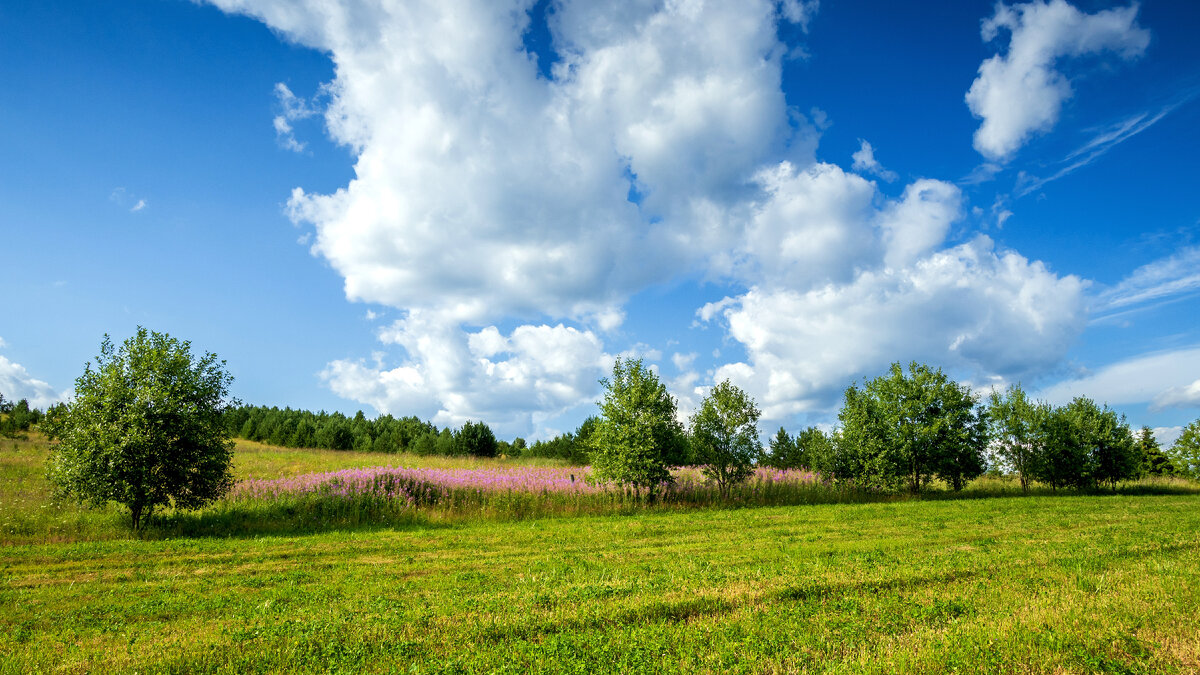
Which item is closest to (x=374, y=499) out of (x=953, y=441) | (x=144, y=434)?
(x=144, y=434)

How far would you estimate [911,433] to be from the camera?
34.0 m

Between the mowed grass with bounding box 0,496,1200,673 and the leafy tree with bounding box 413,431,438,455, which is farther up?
the leafy tree with bounding box 413,431,438,455

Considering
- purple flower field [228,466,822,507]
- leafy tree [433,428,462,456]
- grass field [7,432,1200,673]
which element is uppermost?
leafy tree [433,428,462,456]

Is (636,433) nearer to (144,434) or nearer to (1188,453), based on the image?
(144,434)

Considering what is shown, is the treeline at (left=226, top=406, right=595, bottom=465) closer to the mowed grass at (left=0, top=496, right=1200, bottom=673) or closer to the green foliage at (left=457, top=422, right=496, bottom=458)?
the green foliage at (left=457, top=422, right=496, bottom=458)

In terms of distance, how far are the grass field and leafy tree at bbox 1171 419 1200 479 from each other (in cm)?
4317

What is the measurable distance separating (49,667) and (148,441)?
1228cm

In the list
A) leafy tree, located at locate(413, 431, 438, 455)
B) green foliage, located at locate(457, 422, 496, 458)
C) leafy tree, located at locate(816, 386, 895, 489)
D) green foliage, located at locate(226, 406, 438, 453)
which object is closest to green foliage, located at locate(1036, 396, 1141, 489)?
leafy tree, located at locate(816, 386, 895, 489)

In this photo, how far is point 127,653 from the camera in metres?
6.53

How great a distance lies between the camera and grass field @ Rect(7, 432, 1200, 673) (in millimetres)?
6125

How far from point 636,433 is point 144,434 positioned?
56.8ft

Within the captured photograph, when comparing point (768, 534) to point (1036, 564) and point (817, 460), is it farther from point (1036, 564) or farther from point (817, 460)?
point (817, 460)

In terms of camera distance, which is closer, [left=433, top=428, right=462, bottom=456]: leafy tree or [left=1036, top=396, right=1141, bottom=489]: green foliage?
[left=1036, top=396, right=1141, bottom=489]: green foliage

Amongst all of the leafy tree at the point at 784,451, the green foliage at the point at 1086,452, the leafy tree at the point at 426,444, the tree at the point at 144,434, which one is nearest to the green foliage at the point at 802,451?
the leafy tree at the point at 784,451
